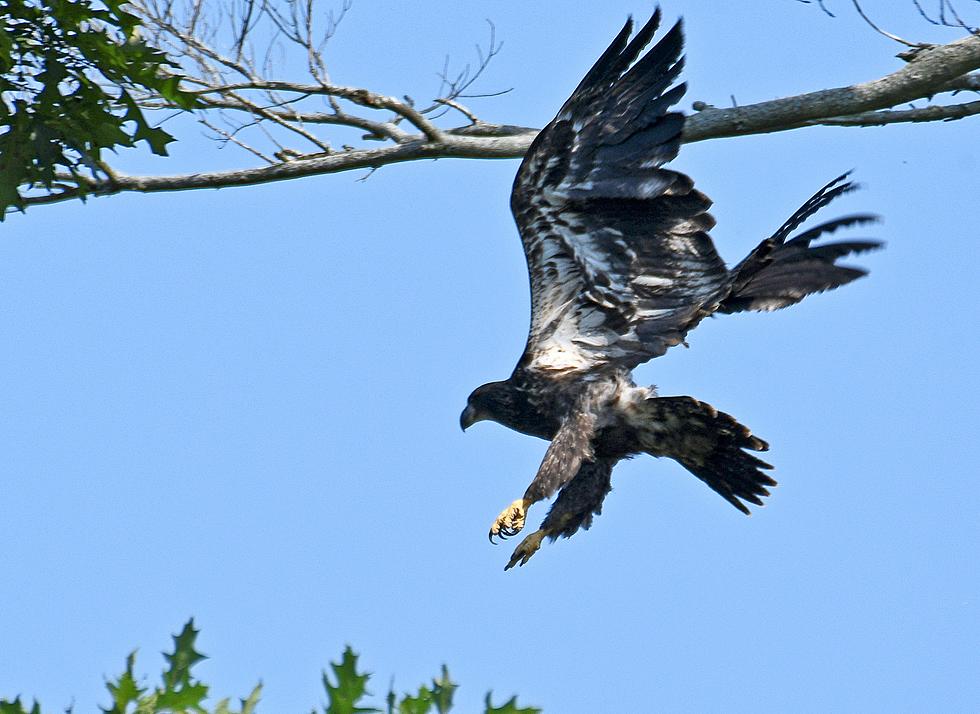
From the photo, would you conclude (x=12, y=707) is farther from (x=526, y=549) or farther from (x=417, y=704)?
(x=526, y=549)

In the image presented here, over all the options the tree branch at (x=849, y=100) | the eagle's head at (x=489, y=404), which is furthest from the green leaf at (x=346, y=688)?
the tree branch at (x=849, y=100)

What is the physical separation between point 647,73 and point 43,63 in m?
2.74

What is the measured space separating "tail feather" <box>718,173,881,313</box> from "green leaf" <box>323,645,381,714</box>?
361 cm

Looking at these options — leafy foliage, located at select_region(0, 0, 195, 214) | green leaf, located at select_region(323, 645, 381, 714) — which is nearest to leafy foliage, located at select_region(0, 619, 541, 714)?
green leaf, located at select_region(323, 645, 381, 714)

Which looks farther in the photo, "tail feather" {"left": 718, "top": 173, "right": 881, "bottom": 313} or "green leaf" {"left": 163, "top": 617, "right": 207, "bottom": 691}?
"tail feather" {"left": 718, "top": 173, "right": 881, "bottom": 313}

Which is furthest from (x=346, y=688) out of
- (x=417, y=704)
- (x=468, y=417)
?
(x=468, y=417)

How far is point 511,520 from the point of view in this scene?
20.1 feet

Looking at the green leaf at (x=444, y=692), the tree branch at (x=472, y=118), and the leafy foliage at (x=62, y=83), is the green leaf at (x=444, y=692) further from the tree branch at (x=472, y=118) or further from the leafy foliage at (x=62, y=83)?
the tree branch at (x=472, y=118)

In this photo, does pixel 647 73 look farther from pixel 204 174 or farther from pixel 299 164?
pixel 204 174

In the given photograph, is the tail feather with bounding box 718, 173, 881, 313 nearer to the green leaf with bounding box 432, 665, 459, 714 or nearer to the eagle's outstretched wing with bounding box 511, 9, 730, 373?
the eagle's outstretched wing with bounding box 511, 9, 730, 373

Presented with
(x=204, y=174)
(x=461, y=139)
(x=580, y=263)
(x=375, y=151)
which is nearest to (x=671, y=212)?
(x=580, y=263)

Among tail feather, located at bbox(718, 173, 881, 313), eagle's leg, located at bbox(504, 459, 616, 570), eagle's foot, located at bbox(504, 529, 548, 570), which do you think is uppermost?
tail feather, located at bbox(718, 173, 881, 313)

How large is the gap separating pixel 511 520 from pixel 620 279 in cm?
125

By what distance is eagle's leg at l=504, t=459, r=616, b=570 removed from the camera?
654 cm
